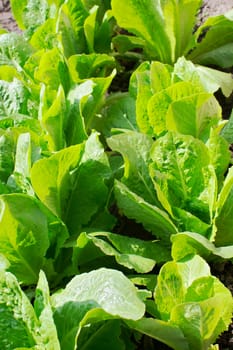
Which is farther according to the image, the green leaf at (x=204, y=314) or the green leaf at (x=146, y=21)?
the green leaf at (x=146, y=21)

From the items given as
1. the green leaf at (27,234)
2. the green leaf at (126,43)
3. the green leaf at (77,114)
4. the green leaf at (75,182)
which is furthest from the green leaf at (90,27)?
the green leaf at (27,234)

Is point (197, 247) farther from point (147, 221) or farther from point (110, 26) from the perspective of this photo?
point (110, 26)

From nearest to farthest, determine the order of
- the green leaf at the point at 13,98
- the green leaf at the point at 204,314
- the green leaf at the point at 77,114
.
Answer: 1. the green leaf at the point at 204,314
2. the green leaf at the point at 77,114
3. the green leaf at the point at 13,98

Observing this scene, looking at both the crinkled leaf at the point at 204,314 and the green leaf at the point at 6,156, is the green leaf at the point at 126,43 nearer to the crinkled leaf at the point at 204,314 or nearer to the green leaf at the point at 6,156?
the green leaf at the point at 6,156

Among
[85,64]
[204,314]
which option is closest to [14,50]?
[85,64]

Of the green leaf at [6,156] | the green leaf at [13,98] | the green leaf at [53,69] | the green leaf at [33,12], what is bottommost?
the green leaf at [6,156]

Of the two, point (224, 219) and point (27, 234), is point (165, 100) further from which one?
point (27, 234)
